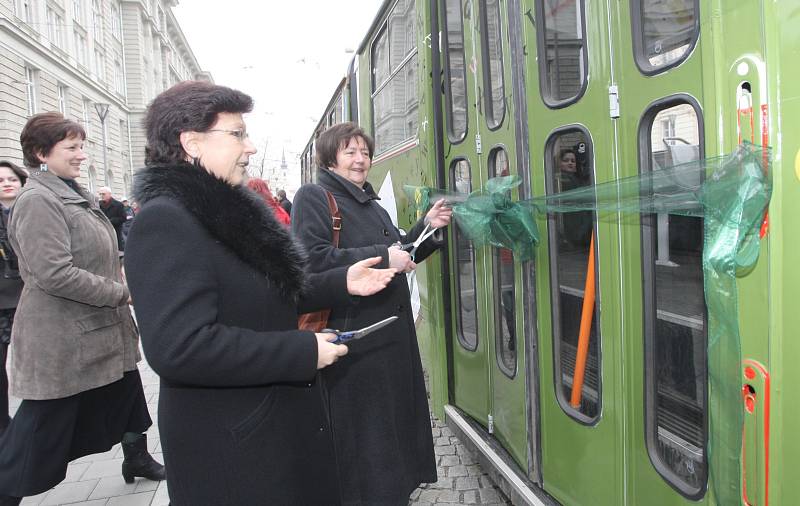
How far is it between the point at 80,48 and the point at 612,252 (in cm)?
3976

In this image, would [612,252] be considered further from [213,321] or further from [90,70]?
[90,70]

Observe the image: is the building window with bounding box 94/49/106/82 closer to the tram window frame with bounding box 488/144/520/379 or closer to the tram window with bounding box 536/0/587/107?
the tram window frame with bounding box 488/144/520/379

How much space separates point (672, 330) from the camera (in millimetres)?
1938

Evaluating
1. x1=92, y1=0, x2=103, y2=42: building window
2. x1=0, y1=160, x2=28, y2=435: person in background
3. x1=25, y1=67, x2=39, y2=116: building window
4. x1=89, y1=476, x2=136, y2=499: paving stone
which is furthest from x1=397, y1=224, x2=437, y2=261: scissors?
x1=92, y1=0, x2=103, y2=42: building window

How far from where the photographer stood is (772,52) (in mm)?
1269

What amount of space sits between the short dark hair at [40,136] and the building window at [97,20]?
134 ft

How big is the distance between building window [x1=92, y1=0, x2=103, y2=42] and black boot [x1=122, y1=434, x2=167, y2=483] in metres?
41.0

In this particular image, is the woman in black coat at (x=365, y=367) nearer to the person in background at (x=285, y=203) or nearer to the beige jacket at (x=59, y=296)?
the beige jacket at (x=59, y=296)

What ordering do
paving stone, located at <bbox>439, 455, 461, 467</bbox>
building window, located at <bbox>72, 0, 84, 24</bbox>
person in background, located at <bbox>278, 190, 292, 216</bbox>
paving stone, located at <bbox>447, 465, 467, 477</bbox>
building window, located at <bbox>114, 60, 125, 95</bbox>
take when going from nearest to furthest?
paving stone, located at <bbox>447, 465, 467, 477</bbox> → paving stone, located at <bbox>439, 455, 461, 467</bbox> → person in background, located at <bbox>278, 190, 292, 216</bbox> → building window, located at <bbox>72, 0, 84, 24</bbox> → building window, located at <bbox>114, 60, 125, 95</bbox>

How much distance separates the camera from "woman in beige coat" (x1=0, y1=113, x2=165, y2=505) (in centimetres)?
267

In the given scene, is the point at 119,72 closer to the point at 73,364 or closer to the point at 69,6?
the point at 69,6

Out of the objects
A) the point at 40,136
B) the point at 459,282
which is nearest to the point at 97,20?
the point at 40,136

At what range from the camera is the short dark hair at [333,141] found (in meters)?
2.93

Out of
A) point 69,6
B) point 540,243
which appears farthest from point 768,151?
point 69,6
